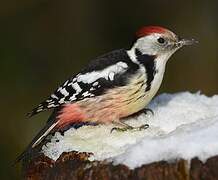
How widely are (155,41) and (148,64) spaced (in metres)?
0.17

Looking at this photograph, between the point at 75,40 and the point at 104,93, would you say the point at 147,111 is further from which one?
the point at 75,40

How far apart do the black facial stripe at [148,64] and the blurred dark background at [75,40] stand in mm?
3662

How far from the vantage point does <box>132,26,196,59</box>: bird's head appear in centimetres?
457

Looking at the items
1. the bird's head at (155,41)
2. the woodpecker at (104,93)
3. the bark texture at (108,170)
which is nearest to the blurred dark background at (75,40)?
the bird's head at (155,41)

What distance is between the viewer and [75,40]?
8.54 meters

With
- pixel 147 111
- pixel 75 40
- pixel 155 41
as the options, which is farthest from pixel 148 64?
pixel 75 40

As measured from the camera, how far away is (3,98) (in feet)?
26.9

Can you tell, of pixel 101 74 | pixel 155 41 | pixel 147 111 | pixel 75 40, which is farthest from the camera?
pixel 75 40

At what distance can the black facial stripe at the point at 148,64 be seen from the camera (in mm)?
4426

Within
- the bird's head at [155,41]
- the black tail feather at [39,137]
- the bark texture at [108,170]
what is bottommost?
the bark texture at [108,170]

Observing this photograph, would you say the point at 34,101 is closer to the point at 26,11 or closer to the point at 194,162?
the point at 26,11

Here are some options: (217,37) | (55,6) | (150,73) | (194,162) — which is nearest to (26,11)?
(55,6)

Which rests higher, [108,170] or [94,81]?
[94,81]

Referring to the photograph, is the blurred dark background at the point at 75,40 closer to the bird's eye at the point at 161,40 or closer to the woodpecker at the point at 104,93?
the bird's eye at the point at 161,40
